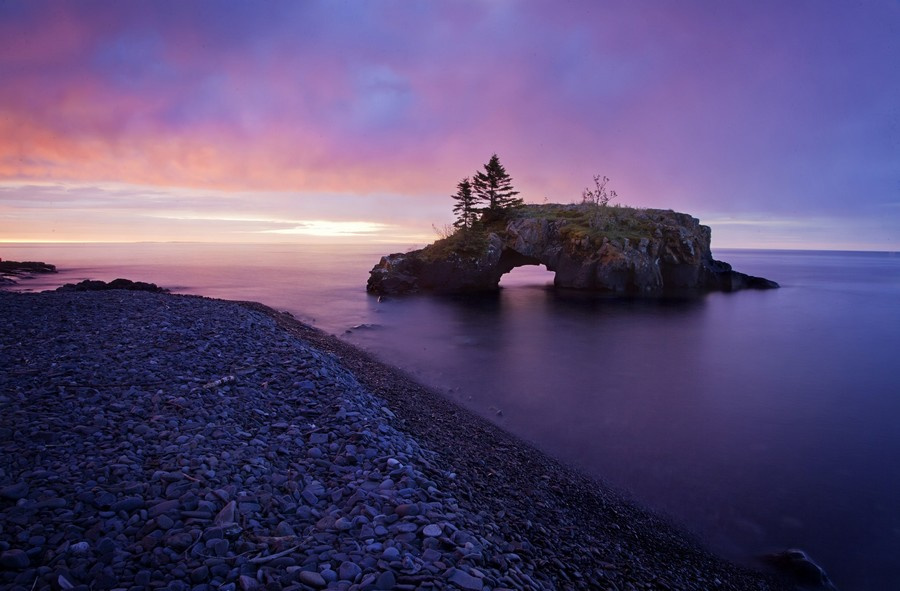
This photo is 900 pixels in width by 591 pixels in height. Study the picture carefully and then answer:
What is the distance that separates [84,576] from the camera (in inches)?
139

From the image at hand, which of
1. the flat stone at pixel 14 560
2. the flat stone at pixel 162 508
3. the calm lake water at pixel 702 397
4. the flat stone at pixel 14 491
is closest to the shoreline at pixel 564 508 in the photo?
the calm lake water at pixel 702 397

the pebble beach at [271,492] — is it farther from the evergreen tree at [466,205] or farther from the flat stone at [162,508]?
the evergreen tree at [466,205]

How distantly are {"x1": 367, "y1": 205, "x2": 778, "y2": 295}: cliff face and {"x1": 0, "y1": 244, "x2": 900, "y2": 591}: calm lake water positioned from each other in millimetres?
4247

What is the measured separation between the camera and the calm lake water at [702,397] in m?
8.34

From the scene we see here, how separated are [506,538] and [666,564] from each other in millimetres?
2823

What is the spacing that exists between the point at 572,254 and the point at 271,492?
1435 inches

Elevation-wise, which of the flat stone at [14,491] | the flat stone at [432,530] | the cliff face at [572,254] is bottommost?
the flat stone at [432,530]

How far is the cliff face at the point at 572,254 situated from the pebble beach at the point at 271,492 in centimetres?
2800

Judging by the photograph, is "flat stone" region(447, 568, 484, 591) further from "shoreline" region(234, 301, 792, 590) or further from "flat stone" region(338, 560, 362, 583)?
"shoreline" region(234, 301, 792, 590)

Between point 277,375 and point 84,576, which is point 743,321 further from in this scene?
point 84,576

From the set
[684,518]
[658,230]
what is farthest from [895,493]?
[658,230]

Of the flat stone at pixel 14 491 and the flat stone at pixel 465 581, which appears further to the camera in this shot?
the flat stone at pixel 14 491

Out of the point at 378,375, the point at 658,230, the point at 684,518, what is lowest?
the point at 684,518

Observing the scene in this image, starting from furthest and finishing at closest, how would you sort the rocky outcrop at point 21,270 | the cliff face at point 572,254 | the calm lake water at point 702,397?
the rocky outcrop at point 21,270, the cliff face at point 572,254, the calm lake water at point 702,397
